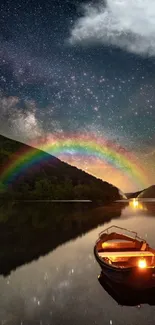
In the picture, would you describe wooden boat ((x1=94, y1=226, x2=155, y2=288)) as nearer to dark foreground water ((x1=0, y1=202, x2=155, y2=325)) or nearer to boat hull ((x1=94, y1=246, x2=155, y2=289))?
boat hull ((x1=94, y1=246, x2=155, y2=289))

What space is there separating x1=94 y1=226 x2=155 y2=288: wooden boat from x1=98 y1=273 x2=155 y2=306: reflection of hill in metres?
0.70

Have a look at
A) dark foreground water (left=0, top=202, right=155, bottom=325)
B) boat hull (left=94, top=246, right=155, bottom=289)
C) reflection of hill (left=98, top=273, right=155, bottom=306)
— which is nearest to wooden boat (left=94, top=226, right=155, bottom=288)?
boat hull (left=94, top=246, right=155, bottom=289)

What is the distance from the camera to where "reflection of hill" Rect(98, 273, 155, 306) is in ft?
51.3

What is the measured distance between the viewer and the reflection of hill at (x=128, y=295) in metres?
15.6

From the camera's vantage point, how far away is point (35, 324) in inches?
519

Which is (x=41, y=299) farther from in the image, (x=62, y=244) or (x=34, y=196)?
(x=34, y=196)

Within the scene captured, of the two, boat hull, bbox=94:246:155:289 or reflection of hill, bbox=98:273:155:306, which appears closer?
reflection of hill, bbox=98:273:155:306

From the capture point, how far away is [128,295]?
16.6 metres

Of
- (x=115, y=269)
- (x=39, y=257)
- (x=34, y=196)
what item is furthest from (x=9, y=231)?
(x=34, y=196)

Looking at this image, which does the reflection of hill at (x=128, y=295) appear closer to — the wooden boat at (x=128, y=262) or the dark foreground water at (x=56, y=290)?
the dark foreground water at (x=56, y=290)

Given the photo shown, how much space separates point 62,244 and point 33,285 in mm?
14824

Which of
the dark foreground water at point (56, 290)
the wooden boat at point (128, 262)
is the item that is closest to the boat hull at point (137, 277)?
the wooden boat at point (128, 262)

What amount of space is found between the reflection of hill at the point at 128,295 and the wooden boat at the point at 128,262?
0.70 metres

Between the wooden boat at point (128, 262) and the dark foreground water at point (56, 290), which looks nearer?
the dark foreground water at point (56, 290)
